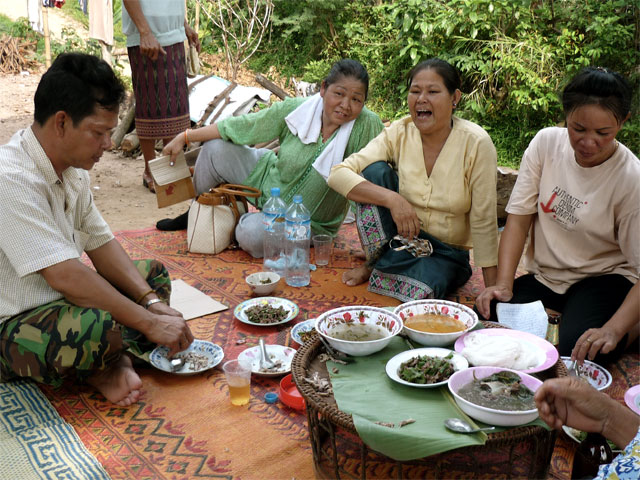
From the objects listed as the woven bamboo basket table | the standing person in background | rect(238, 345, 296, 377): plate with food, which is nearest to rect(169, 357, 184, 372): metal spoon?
rect(238, 345, 296, 377): plate with food

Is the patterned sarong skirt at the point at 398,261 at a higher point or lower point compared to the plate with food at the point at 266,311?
higher

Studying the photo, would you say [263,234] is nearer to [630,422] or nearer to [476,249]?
[476,249]

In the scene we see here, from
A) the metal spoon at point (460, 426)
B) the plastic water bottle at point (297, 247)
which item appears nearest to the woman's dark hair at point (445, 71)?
the plastic water bottle at point (297, 247)

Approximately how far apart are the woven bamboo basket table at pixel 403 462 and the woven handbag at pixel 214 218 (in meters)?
2.08

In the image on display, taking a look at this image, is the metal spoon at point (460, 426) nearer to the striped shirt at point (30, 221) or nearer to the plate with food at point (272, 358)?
the plate with food at point (272, 358)

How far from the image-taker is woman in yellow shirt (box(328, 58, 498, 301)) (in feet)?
10.8

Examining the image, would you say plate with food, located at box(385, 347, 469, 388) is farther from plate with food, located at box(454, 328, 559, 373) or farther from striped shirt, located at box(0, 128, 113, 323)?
striped shirt, located at box(0, 128, 113, 323)

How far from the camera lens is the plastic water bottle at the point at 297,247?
3.79 m

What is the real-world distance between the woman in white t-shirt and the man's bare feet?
1656 millimetres

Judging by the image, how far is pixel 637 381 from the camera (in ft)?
8.94

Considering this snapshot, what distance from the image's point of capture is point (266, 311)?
128 inches

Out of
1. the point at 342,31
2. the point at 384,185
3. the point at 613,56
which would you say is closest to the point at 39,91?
the point at 384,185

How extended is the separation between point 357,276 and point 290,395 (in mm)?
1405

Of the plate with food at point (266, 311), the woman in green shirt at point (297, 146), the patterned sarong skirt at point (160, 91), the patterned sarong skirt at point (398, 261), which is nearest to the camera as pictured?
the plate with food at point (266, 311)
